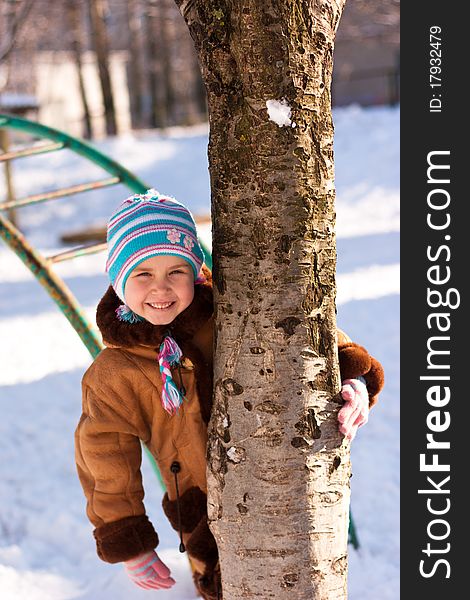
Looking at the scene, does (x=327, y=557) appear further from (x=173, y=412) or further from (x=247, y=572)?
(x=173, y=412)

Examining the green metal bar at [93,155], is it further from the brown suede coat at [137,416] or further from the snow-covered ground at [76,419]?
the snow-covered ground at [76,419]

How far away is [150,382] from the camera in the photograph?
7.30 feet

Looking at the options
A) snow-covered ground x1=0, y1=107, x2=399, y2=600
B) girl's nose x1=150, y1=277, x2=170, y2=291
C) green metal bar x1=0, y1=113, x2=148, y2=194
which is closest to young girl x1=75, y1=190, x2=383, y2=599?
girl's nose x1=150, y1=277, x2=170, y2=291

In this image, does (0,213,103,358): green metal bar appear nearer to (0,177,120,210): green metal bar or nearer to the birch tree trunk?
(0,177,120,210): green metal bar

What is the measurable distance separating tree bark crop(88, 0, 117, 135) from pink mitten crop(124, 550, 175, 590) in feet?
51.0

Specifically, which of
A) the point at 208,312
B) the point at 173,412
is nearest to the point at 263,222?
the point at 208,312

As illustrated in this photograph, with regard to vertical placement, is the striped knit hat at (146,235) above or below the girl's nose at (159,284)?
above

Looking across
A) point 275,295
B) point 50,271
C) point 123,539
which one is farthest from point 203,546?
point 50,271

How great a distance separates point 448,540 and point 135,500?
136 cm

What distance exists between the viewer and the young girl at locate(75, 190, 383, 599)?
2127 mm

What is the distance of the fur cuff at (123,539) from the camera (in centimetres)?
225

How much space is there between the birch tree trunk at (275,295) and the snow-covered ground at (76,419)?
1.45 metres

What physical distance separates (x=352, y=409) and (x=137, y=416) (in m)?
0.63

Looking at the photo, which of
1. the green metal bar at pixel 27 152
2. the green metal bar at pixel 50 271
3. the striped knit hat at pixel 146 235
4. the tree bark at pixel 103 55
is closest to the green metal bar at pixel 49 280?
the green metal bar at pixel 50 271
